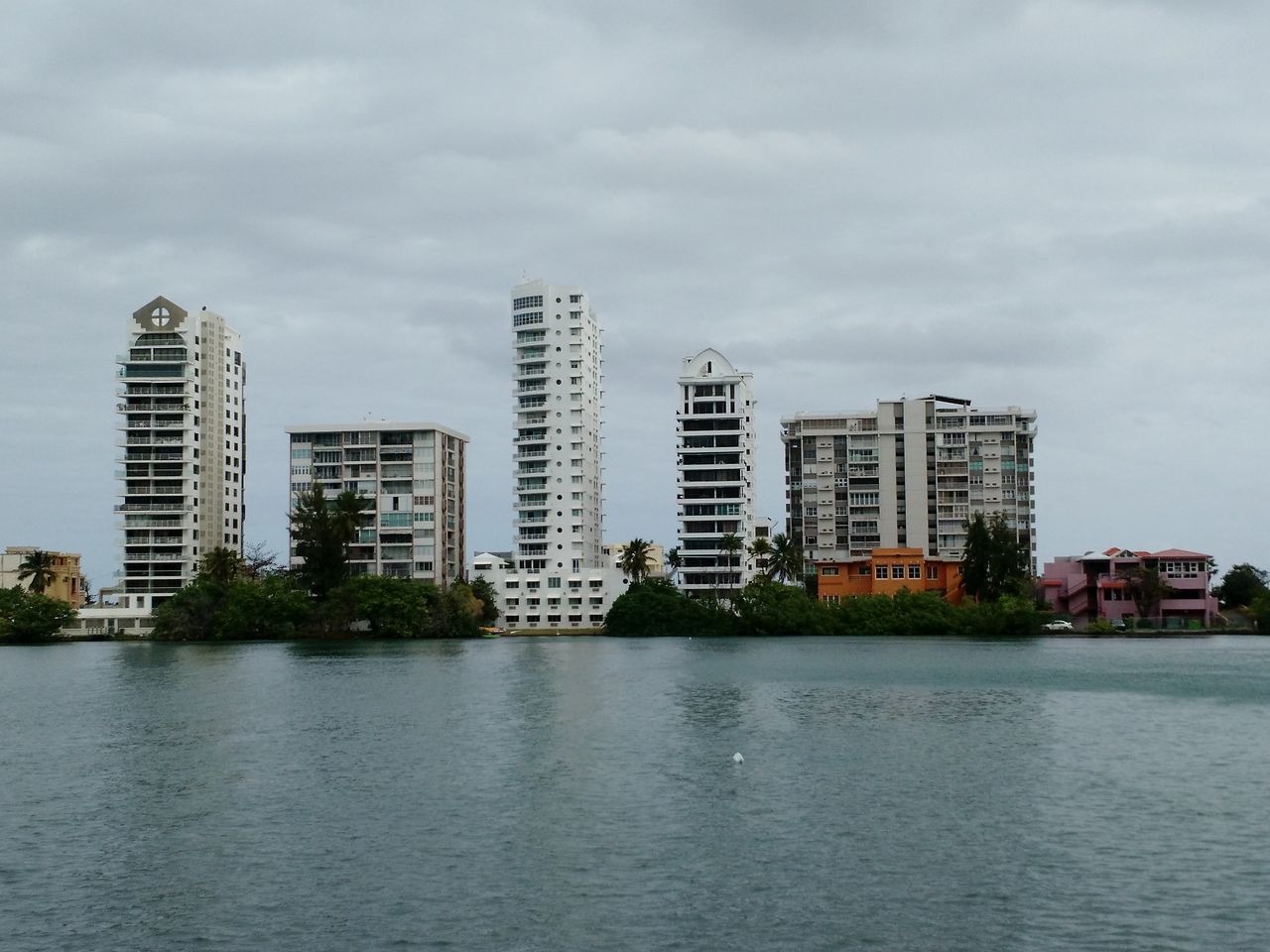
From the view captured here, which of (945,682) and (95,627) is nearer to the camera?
(945,682)

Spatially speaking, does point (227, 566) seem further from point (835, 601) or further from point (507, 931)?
point (507, 931)

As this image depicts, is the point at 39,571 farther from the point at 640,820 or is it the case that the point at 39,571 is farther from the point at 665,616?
the point at 640,820

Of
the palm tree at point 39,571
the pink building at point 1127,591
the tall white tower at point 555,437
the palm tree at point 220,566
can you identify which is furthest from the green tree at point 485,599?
the pink building at point 1127,591

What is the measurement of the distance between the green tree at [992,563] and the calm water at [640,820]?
279ft

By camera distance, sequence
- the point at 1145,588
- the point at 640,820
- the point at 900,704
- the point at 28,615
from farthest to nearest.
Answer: the point at 1145,588 → the point at 28,615 → the point at 900,704 → the point at 640,820

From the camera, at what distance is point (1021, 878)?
99.7ft

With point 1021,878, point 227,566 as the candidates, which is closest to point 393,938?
point 1021,878

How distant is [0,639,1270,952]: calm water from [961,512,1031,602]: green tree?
84914 mm

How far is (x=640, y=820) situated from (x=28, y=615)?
5859 inches

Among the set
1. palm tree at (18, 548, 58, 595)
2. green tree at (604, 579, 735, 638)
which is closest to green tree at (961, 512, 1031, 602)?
green tree at (604, 579, 735, 638)

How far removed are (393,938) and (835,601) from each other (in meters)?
155

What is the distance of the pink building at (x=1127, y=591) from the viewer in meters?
171

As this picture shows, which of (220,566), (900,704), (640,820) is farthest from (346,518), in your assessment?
(640,820)

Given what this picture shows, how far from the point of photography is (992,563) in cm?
16425
